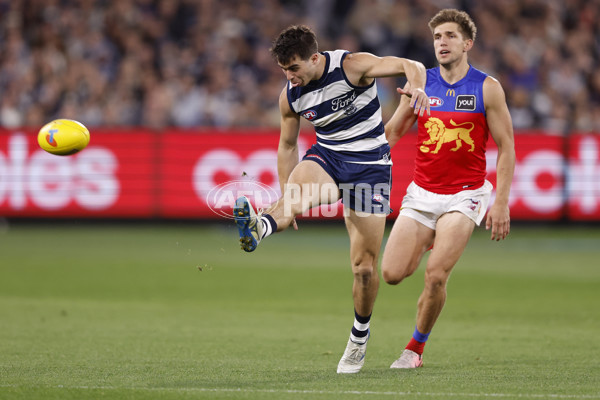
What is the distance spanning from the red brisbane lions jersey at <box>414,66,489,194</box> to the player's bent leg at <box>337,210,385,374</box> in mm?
661

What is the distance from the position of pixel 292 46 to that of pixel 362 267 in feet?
5.94

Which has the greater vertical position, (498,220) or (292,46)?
(292,46)

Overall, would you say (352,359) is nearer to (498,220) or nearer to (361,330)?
(361,330)

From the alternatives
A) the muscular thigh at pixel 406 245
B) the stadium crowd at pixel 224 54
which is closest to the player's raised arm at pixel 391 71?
the muscular thigh at pixel 406 245

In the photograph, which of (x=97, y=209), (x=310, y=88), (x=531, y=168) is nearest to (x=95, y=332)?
Result: (x=310, y=88)

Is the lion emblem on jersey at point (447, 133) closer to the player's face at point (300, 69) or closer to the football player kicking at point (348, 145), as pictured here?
the football player kicking at point (348, 145)

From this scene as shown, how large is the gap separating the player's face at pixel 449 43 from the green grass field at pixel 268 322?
2.49 metres

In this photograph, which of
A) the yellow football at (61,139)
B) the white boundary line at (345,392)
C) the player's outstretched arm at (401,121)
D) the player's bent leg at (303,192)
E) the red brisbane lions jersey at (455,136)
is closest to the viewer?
the white boundary line at (345,392)

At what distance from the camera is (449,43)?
7773 mm

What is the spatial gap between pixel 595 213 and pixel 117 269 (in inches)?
391

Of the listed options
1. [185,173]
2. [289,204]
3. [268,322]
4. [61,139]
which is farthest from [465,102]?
[185,173]

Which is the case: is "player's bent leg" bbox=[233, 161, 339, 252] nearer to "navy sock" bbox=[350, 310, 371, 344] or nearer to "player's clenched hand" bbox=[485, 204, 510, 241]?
"navy sock" bbox=[350, 310, 371, 344]

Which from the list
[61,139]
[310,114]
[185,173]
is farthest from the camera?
[185,173]

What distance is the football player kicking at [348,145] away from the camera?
7.40 meters
